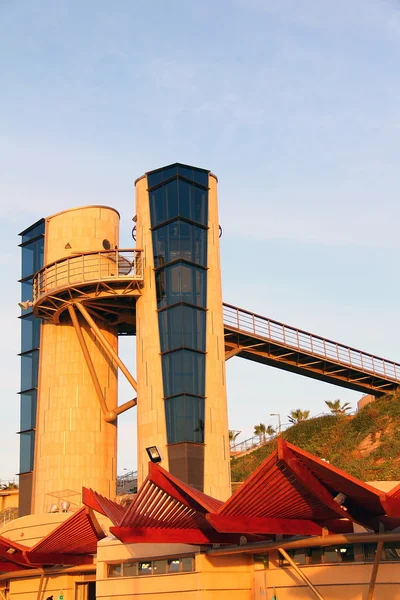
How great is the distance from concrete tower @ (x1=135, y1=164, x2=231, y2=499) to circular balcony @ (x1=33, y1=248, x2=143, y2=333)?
4.16ft

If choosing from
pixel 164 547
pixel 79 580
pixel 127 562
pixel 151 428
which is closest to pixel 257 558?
pixel 164 547

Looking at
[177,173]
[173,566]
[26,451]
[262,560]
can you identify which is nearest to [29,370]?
[26,451]

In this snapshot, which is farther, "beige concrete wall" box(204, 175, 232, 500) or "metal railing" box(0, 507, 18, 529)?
"metal railing" box(0, 507, 18, 529)

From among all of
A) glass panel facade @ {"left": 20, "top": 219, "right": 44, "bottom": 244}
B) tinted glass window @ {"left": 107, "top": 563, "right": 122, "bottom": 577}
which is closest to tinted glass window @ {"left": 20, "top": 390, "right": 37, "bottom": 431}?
glass panel facade @ {"left": 20, "top": 219, "right": 44, "bottom": 244}

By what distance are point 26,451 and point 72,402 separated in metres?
4.76

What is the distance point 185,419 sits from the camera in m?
39.4

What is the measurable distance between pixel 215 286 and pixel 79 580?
689 inches

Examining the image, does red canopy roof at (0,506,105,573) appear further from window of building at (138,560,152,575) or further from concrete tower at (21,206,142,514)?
concrete tower at (21,206,142,514)

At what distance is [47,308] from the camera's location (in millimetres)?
46438

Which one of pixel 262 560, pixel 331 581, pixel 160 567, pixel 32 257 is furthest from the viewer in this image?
pixel 32 257

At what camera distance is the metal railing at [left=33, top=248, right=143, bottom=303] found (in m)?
44.0

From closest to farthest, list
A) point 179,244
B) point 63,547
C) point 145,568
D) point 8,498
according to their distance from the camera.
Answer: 1. point 145,568
2. point 63,547
3. point 179,244
4. point 8,498

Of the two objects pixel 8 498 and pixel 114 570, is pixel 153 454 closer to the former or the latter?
pixel 114 570

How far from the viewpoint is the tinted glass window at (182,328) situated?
40.9 metres
